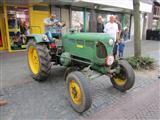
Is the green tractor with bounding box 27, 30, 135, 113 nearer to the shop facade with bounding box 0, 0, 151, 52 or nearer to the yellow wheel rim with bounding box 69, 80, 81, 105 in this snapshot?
the yellow wheel rim with bounding box 69, 80, 81, 105

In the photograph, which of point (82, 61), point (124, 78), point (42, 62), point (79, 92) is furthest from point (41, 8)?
point (79, 92)

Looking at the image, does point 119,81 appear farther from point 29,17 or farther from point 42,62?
point 29,17

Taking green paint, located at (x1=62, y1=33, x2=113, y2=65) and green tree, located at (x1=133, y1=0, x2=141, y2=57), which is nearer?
green paint, located at (x1=62, y1=33, x2=113, y2=65)

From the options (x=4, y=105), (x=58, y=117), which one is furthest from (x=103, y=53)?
(x=4, y=105)

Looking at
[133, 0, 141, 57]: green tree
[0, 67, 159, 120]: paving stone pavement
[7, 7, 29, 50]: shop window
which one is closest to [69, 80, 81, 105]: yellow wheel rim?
[0, 67, 159, 120]: paving stone pavement

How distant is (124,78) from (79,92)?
1328 mm

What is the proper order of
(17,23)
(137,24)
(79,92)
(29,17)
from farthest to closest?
1. (29,17)
2. (17,23)
3. (137,24)
4. (79,92)

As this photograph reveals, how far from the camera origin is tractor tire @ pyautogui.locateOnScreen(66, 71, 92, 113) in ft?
9.46

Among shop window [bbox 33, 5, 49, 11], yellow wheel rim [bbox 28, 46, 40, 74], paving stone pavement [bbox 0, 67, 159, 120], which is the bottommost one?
paving stone pavement [bbox 0, 67, 159, 120]

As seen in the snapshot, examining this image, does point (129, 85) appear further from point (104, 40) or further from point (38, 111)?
point (38, 111)

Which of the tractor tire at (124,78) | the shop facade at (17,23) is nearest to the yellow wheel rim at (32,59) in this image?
the tractor tire at (124,78)

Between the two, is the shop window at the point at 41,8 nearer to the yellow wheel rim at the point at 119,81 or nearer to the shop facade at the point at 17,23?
the shop facade at the point at 17,23

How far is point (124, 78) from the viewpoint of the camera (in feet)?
12.7

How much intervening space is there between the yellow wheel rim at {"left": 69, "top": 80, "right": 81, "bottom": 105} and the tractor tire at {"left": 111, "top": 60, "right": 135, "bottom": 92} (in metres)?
1.23
